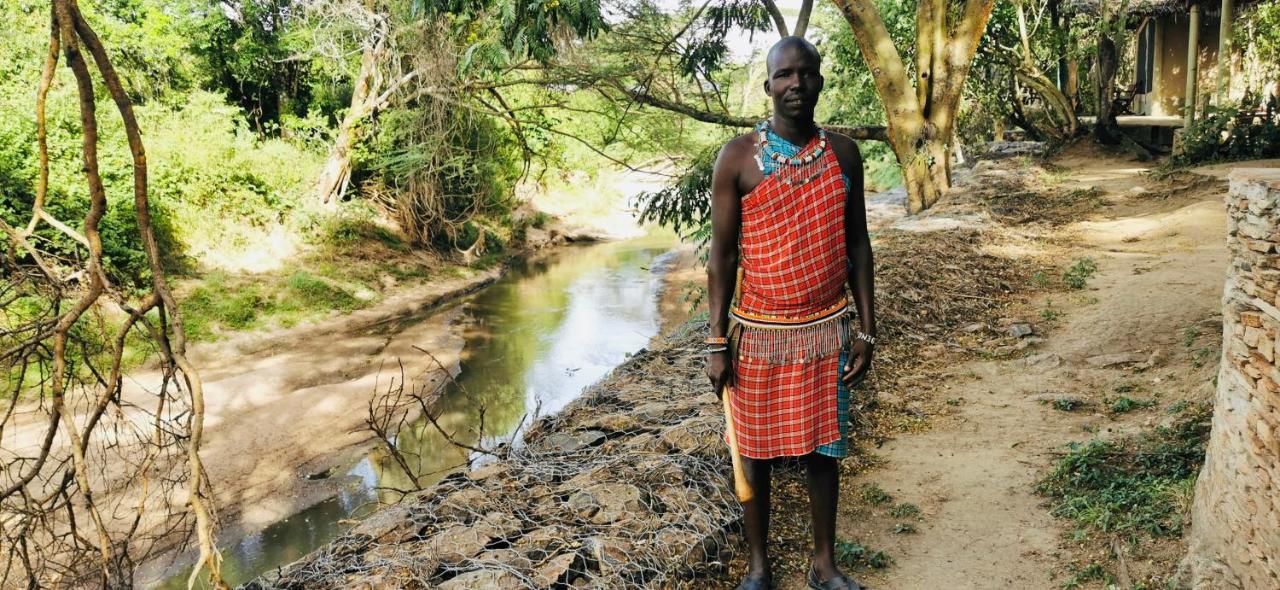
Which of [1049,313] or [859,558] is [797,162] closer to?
[859,558]

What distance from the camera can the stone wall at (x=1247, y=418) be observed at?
2287mm

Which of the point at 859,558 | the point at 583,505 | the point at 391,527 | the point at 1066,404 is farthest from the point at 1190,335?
the point at 391,527

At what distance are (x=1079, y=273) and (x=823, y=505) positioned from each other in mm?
5087

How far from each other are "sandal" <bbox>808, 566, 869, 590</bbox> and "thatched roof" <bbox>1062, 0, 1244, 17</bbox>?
13.0 m

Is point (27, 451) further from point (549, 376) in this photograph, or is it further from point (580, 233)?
point (580, 233)

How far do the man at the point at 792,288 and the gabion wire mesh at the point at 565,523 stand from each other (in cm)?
45

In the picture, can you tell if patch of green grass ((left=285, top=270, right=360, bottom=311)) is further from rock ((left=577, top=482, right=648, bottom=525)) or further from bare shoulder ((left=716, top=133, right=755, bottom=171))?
bare shoulder ((left=716, top=133, right=755, bottom=171))

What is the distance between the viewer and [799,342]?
8.23ft

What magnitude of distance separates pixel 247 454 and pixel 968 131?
16940 millimetres

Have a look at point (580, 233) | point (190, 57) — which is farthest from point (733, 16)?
point (580, 233)

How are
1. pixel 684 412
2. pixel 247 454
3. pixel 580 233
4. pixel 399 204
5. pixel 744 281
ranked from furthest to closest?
pixel 580 233, pixel 399 204, pixel 247 454, pixel 684 412, pixel 744 281

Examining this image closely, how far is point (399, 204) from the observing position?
696 inches

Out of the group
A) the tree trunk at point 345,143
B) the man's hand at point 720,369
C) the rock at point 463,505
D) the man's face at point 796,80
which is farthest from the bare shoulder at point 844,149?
the tree trunk at point 345,143

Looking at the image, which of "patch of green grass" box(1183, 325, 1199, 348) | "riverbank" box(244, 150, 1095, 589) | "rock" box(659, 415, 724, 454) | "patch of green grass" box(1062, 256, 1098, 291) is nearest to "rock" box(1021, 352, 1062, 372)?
"riverbank" box(244, 150, 1095, 589)
